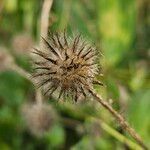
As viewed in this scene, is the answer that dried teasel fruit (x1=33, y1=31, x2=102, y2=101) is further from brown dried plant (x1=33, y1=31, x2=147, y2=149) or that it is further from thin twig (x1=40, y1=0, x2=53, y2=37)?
thin twig (x1=40, y1=0, x2=53, y2=37)

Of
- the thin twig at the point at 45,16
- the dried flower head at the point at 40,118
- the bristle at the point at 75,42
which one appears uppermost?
the thin twig at the point at 45,16

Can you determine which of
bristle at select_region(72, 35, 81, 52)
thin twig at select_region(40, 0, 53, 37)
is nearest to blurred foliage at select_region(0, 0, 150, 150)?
thin twig at select_region(40, 0, 53, 37)

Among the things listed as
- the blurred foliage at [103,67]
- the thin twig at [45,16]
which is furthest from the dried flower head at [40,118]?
the thin twig at [45,16]

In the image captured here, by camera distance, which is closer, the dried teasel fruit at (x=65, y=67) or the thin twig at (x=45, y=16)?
the dried teasel fruit at (x=65, y=67)

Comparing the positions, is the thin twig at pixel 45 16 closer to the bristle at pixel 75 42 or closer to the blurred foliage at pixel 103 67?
the blurred foliage at pixel 103 67

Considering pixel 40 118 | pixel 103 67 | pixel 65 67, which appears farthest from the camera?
pixel 103 67

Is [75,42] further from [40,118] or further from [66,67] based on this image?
[40,118]

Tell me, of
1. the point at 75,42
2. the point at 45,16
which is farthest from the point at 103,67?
the point at 75,42
